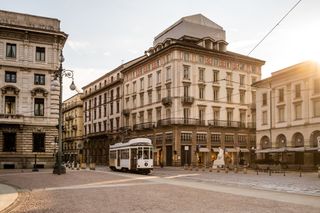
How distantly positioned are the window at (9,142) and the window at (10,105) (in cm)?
245

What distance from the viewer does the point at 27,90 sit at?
144 ft

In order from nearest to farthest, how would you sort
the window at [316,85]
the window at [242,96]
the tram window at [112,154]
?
the tram window at [112,154] < the window at [316,85] < the window at [242,96]

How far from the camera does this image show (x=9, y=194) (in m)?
16.5

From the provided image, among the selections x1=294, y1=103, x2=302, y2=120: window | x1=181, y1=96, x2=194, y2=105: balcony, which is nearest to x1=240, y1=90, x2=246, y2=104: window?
x1=181, y1=96, x2=194, y2=105: balcony

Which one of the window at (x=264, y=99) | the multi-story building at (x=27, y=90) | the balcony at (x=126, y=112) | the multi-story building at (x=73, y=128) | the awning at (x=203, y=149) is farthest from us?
the multi-story building at (x=73, y=128)

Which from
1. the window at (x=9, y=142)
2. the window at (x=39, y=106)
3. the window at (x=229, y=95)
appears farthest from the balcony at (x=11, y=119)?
the window at (x=229, y=95)

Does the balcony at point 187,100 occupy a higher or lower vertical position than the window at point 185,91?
lower

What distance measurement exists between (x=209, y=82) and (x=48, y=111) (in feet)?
85.9

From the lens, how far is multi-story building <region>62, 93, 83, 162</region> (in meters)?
99.1

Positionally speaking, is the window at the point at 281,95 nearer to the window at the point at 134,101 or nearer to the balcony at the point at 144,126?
the balcony at the point at 144,126

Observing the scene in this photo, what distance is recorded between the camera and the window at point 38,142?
143ft

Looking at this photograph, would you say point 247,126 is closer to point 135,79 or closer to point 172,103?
point 172,103

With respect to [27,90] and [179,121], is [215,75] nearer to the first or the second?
[179,121]

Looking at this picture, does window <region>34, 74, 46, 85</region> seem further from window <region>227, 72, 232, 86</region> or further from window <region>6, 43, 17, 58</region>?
window <region>227, 72, 232, 86</region>
